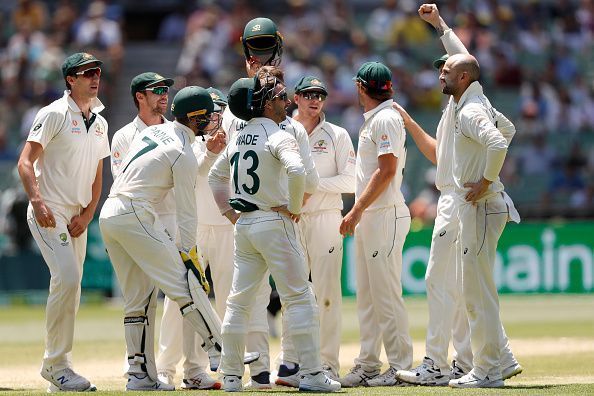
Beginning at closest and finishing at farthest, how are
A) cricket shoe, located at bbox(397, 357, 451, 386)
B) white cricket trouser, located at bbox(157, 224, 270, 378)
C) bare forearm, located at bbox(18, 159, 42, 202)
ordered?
bare forearm, located at bbox(18, 159, 42, 202) < cricket shoe, located at bbox(397, 357, 451, 386) < white cricket trouser, located at bbox(157, 224, 270, 378)

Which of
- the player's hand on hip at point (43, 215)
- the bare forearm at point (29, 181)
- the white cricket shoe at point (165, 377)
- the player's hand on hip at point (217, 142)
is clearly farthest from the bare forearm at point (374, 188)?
the bare forearm at point (29, 181)

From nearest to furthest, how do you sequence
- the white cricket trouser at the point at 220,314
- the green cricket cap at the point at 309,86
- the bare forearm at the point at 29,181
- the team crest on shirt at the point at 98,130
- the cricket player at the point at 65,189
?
the bare forearm at the point at 29,181
the cricket player at the point at 65,189
the white cricket trouser at the point at 220,314
the team crest on shirt at the point at 98,130
the green cricket cap at the point at 309,86

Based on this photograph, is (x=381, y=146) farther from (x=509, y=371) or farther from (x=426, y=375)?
(x=509, y=371)

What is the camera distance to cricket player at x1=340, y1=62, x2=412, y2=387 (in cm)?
1108

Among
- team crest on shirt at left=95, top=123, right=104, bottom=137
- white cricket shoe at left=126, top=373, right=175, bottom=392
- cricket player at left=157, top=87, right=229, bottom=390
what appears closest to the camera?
white cricket shoe at left=126, top=373, right=175, bottom=392

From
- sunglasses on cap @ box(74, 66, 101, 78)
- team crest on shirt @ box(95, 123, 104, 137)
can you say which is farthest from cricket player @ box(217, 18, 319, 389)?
sunglasses on cap @ box(74, 66, 101, 78)

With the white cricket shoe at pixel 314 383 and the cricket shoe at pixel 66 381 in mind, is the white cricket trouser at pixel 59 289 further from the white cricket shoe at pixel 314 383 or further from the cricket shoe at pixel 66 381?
the white cricket shoe at pixel 314 383

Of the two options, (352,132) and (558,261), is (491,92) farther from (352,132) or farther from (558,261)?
(558,261)

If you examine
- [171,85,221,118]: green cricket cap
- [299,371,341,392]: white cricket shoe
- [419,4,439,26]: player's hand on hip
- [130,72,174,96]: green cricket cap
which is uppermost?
[419,4,439,26]: player's hand on hip

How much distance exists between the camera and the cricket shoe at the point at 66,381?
10.5 meters

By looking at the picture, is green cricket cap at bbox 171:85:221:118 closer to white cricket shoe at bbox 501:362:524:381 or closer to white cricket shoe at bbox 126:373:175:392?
white cricket shoe at bbox 126:373:175:392

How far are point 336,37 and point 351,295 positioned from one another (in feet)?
24.9

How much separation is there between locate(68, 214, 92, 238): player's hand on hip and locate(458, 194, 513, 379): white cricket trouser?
3.31m

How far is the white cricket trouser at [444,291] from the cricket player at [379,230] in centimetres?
34
